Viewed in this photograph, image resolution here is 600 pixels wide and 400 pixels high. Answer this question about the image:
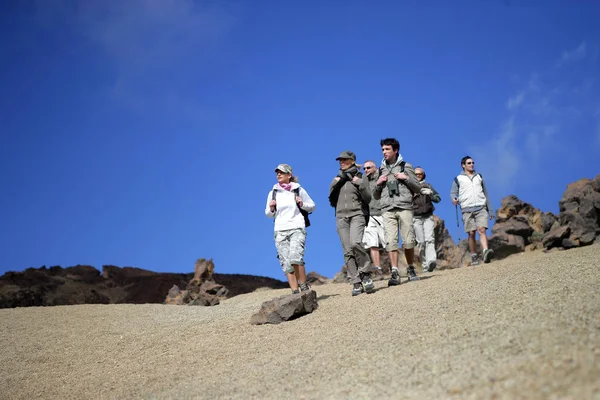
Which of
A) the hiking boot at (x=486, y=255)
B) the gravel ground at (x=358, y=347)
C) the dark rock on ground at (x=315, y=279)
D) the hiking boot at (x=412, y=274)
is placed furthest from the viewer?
the dark rock on ground at (x=315, y=279)

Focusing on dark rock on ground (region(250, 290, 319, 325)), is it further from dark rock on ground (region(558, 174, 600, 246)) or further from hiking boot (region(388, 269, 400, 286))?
dark rock on ground (region(558, 174, 600, 246))

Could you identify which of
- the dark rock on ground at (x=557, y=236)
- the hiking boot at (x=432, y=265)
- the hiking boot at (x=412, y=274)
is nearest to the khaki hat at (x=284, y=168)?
the hiking boot at (x=412, y=274)

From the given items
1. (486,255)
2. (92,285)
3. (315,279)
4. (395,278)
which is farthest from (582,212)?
(92,285)

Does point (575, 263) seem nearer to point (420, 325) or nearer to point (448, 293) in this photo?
point (448, 293)

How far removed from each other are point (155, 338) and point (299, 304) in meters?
2.79

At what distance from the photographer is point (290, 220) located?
1052 cm

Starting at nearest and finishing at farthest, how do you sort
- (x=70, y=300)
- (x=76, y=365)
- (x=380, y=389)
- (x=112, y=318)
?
(x=380, y=389), (x=76, y=365), (x=112, y=318), (x=70, y=300)

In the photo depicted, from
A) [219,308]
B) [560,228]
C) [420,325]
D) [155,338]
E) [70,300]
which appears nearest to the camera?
[420,325]

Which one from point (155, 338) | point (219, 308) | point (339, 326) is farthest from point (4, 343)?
point (339, 326)

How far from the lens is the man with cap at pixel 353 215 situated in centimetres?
1032

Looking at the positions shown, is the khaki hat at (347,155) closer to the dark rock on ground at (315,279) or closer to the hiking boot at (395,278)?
the hiking boot at (395,278)

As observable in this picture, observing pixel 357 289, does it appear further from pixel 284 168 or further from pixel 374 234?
pixel 374 234

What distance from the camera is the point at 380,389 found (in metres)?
4.96

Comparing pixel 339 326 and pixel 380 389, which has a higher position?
pixel 339 326
